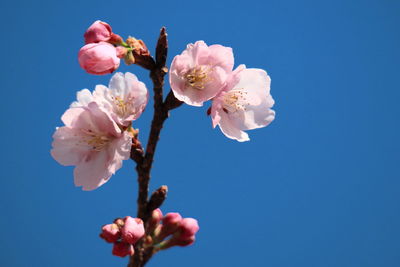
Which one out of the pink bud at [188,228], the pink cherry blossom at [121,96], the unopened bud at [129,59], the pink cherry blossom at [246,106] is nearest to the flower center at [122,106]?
the pink cherry blossom at [121,96]

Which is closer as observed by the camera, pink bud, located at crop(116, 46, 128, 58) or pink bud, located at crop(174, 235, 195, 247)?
pink bud, located at crop(116, 46, 128, 58)

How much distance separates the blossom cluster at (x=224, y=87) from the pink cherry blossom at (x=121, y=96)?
0.10 metres

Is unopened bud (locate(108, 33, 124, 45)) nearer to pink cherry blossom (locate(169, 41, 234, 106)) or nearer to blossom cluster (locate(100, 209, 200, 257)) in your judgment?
pink cherry blossom (locate(169, 41, 234, 106))

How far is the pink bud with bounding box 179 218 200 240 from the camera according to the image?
1129 millimetres

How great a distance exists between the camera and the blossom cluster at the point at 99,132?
95 cm

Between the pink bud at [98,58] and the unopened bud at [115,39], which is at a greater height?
the unopened bud at [115,39]

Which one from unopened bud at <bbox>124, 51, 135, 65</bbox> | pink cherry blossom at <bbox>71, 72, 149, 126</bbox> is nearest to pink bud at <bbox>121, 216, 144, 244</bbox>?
pink cherry blossom at <bbox>71, 72, 149, 126</bbox>

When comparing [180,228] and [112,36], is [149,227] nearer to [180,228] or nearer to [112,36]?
[180,228]

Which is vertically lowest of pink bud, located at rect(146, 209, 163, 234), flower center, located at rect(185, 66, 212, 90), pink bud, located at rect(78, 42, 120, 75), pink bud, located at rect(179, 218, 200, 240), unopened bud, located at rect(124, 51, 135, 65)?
pink bud, located at rect(146, 209, 163, 234)

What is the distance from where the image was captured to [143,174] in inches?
39.4

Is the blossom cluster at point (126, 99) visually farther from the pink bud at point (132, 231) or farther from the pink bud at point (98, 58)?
the pink bud at point (132, 231)

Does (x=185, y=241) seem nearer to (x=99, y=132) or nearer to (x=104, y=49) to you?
(x=99, y=132)

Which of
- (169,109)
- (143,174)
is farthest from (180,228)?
(169,109)

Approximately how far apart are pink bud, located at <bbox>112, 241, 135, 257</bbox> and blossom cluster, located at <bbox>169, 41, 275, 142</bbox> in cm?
36
